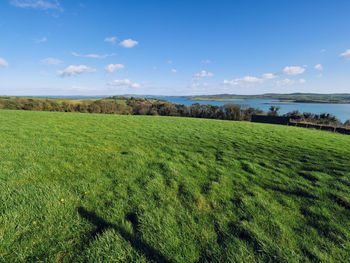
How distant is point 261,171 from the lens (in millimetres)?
4594

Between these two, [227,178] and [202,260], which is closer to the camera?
[202,260]

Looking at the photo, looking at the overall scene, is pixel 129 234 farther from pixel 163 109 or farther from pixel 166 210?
pixel 163 109

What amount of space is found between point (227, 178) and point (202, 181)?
2.66 ft

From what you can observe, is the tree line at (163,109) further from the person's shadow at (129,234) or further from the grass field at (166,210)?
the person's shadow at (129,234)

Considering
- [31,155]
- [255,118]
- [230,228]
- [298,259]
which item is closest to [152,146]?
[31,155]

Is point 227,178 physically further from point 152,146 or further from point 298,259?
point 152,146

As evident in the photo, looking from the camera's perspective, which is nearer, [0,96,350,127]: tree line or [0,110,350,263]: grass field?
[0,110,350,263]: grass field

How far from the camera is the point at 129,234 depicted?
2.18m

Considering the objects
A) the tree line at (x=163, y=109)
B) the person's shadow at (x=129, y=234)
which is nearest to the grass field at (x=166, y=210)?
the person's shadow at (x=129, y=234)

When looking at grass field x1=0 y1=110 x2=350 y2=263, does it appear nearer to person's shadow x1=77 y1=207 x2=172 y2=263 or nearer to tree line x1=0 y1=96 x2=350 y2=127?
person's shadow x1=77 y1=207 x2=172 y2=263

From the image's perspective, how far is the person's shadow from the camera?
1.91m

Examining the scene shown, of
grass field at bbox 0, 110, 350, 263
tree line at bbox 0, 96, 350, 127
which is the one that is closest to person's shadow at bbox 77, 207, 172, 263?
grass field at bbox 0, 110, 350, 263

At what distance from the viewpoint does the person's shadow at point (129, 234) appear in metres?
1.91

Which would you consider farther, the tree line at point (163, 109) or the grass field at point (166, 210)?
the tree line at point (163, 109)
